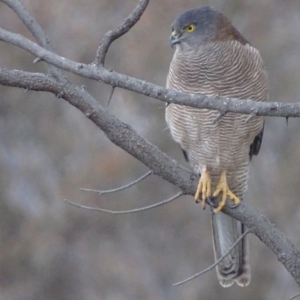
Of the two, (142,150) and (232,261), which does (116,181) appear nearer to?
(232,261)

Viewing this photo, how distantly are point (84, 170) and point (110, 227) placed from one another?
2.56 feet

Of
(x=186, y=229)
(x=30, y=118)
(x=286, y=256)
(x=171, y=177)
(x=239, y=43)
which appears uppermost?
(x=30, y=118)

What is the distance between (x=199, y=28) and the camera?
480 cm

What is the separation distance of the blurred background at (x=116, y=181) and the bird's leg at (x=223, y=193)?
3.22 metres

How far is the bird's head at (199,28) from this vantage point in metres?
4.76

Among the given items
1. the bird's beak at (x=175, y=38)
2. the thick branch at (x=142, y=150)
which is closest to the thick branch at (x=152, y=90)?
the thick branch at (x=142, y=150)

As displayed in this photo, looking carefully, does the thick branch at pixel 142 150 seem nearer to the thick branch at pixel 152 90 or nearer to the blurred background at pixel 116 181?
the thick branch at pixel 152 90

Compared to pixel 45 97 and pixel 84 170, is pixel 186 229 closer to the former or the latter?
pixel 84 170

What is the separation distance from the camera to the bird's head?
4.76 metres

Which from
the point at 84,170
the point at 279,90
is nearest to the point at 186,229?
the point at 84,170

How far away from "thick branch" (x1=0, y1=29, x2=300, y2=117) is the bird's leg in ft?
4.15

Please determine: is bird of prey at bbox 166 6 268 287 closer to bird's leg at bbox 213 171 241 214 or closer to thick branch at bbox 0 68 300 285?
bird's leg at bbox 213 171 241 214

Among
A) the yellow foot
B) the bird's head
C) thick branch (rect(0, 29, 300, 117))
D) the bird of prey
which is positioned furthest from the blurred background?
thick branch (rect(0, 29, 300, 117))

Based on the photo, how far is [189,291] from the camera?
856 centimetres
